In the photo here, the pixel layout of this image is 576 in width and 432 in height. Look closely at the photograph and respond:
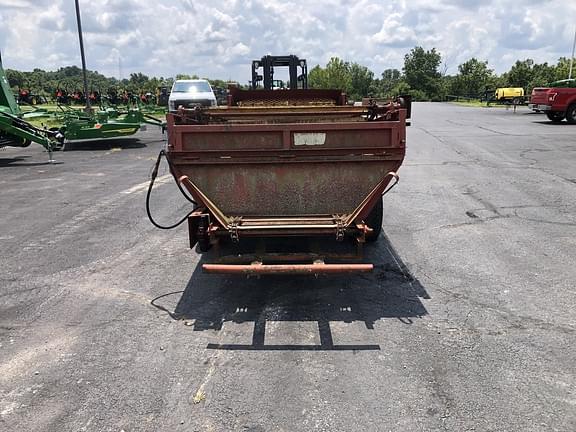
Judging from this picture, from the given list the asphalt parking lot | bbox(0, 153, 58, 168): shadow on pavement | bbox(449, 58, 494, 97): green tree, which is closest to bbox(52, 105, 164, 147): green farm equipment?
bbox(0, 153, 58, 168): shadow on pavement

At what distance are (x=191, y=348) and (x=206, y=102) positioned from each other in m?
17.9

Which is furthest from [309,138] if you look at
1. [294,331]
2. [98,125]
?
[98,125]

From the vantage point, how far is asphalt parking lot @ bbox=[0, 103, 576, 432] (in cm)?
321

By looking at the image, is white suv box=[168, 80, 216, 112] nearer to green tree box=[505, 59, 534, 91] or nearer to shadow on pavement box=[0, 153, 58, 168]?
shadow on pavement box=[0, 153, 58, 168]

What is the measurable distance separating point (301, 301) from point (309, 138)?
1522 mm

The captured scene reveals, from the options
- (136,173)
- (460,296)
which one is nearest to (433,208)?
(460,296)

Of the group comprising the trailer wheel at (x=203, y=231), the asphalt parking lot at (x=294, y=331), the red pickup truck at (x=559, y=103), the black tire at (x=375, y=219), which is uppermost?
the red pickup truck at (x=559, y=103)

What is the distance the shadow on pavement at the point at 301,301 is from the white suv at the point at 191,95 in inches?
632

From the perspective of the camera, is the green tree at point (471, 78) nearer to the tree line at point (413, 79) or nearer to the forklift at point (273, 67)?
the tree line at point (413, 79)

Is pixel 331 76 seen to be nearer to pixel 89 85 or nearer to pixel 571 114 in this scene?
pixel 89 85

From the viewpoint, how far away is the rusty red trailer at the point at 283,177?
4777 millimetres

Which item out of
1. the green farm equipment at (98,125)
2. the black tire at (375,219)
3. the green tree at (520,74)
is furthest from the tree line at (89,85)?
the green tree at (520,74)

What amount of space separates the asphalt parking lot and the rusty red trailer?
576 millimetres

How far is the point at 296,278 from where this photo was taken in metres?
5.44
